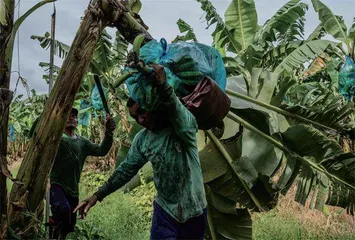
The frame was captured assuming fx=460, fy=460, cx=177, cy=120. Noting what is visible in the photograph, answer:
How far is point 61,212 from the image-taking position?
3.52 metres

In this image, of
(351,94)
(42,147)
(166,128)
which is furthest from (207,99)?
(351,94)

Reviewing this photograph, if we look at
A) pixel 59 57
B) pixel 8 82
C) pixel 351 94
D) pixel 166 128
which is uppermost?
pixel 59 57

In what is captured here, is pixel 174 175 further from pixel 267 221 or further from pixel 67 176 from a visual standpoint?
pixel 267 221

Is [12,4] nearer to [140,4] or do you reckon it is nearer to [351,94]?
[140,4]

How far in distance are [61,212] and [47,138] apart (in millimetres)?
1382

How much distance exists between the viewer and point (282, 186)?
356cm

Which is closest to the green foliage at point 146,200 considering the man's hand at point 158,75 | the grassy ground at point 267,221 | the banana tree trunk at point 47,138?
the grassy ground at point 267,221

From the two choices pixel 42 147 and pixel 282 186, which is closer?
pixel 42 147

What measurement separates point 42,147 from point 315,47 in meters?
5.52

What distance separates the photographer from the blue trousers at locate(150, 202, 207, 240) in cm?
222

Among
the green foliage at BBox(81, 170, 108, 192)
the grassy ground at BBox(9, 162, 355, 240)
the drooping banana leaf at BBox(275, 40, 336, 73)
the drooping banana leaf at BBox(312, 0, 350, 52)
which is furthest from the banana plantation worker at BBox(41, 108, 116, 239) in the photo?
the drooping banana leaf at BBox(312, 0, 350, 52)

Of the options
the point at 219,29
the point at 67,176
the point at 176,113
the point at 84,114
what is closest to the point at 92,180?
the point at 84,114

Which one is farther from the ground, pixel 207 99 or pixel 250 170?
pixel 207 99

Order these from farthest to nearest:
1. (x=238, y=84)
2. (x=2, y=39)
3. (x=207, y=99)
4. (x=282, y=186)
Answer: (x=238, y=84)
(x=282, y=186)
(x=2, y=39)
(x=207, y=99)
